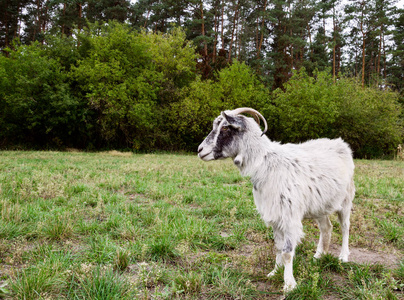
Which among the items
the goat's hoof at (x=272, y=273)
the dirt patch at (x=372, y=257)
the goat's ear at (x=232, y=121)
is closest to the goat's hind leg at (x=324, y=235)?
the dirt patch at (x=372, y=257)

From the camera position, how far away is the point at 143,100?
2478 centimetres

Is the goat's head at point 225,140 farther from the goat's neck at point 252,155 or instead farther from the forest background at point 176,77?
the forest background at point 176,77

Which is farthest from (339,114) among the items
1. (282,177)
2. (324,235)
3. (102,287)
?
(102,287)

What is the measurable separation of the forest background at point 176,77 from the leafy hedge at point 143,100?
11 centimetres

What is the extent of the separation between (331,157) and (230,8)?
35127 mm

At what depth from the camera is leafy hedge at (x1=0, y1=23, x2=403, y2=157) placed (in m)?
23.0

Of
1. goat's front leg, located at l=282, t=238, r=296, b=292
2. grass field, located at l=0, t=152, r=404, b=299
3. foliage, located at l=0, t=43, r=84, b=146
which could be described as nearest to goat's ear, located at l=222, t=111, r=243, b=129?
goat's front leg, located at l=282, t=238, r=296, b=292

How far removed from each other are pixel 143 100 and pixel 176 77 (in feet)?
21.4

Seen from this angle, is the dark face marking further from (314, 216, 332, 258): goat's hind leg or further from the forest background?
the forest background

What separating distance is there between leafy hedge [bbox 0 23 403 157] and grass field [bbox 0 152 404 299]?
60.4ft

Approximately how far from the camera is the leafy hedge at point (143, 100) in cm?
2298

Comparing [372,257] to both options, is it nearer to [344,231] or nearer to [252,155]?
A: [344,231]

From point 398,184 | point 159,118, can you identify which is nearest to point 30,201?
point 398,184

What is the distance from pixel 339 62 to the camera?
43594mm
